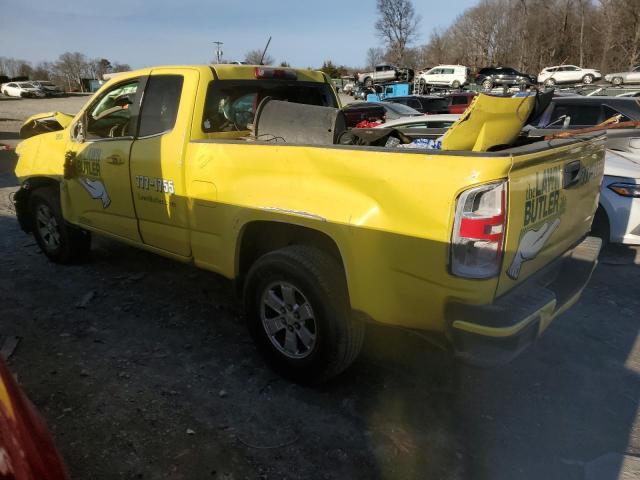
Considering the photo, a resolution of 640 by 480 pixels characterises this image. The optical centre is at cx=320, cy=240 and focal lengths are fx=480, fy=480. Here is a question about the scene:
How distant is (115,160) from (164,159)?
70 cm

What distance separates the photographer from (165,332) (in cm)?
371

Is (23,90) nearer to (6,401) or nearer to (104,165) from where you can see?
(104,165)

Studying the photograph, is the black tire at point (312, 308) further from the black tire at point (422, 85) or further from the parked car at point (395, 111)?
the black tire at point (422, 85)

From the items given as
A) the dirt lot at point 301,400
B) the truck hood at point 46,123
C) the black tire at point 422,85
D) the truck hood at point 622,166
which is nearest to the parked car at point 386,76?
the black tire at point 422,85

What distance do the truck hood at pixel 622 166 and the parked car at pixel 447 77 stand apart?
34.6 meters

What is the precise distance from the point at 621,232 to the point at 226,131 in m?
4.17

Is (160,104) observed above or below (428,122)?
above

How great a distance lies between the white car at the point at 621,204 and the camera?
4.95 metres

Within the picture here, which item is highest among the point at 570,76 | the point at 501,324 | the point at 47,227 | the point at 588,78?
the point at 570,76

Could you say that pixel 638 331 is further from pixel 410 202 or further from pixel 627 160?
pixel 410 202

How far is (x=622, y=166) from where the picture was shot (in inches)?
201

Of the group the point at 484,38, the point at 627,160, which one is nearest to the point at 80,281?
the point at 627,160

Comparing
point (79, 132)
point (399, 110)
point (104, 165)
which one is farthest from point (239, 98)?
point (399, 110)

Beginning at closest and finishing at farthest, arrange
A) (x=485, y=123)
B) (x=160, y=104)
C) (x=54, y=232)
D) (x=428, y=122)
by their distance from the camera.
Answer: (x=485, y=123) → (x=160, y=104) → (x=54, y=232) → (x=428, y=122)
